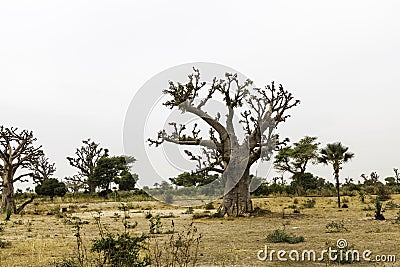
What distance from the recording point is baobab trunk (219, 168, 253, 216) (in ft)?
79.7

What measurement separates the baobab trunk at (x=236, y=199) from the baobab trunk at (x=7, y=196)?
49.7 ft

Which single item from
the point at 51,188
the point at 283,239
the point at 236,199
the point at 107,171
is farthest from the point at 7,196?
the point at 107,171

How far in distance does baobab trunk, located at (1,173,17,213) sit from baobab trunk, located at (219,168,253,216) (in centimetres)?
1515

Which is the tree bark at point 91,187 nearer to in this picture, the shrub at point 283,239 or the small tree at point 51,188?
the small tree at point 51,188

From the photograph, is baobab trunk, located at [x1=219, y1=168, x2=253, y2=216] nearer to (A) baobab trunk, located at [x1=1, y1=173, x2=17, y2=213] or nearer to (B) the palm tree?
(B) the palm tree

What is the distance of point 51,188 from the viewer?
1928 inches

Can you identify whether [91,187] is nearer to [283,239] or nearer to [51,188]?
[51,188]

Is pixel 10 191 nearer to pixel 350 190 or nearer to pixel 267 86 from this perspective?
pixel 267 86

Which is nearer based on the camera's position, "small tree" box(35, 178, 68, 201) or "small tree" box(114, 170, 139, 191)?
"small tree" box(35, 178, 68, 201)

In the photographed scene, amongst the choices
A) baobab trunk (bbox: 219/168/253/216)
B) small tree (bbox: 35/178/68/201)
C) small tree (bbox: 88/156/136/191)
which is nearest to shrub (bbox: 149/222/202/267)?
baobab trunk (bbox: 219/168/253/216)

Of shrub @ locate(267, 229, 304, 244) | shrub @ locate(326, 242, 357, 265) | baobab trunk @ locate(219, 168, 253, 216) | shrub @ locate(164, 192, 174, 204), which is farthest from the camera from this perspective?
baobab trunk @ locate(219, 168, 253, 216)

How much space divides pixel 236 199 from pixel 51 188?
30243 millimetres

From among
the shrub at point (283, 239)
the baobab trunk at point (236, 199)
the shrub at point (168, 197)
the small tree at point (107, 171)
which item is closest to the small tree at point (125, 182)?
the small tree at point (107, 171)

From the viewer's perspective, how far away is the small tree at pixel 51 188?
160 feet
